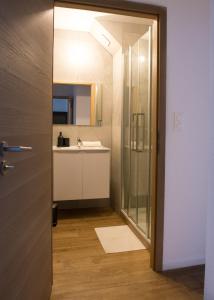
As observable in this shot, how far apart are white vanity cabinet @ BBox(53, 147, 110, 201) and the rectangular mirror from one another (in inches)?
20.1

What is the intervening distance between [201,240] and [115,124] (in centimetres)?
185

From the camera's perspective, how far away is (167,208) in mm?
1873

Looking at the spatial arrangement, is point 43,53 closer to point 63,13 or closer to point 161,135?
point 161,135

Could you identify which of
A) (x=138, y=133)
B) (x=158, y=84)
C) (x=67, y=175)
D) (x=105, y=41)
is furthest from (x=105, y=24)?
(x=67, y=175)

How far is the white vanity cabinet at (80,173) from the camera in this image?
2.91 metres

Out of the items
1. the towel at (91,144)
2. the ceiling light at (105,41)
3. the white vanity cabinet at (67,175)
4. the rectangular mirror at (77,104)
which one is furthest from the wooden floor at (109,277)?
the ceiling light at (105,41)

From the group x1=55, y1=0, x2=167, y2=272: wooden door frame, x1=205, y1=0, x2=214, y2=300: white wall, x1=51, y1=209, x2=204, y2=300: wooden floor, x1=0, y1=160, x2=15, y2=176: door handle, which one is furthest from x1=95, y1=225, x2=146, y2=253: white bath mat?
x1=0, y1=160, x2=15, y2=176: door handle

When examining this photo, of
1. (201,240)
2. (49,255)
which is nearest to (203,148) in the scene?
(201,240)

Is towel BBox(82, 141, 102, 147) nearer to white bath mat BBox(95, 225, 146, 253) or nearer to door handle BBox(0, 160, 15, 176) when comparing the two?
white bath mat BBox(95, 225, 146, 253)

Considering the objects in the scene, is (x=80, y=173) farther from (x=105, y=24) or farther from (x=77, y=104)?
(x=105, y=24)

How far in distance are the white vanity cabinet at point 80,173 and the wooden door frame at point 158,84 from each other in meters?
1.25

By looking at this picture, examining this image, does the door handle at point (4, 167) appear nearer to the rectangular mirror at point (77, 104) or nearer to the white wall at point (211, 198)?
the white wall at point (211, 198)

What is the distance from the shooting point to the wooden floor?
62.8 inches

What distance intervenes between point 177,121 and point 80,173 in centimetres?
151
